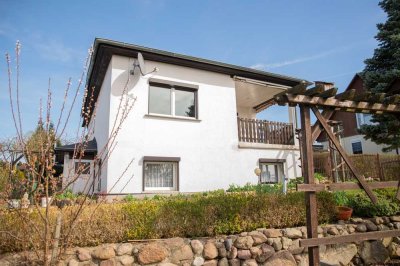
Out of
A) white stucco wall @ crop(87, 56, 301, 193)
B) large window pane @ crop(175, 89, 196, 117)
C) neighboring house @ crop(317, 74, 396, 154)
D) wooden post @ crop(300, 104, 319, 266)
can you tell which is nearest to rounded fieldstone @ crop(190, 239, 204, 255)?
wooden post @ crop(300, 104, 319, 266)

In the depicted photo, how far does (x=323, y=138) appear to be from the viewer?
30.7m

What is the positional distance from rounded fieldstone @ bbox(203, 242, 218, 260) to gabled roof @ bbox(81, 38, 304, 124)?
708 centimetres

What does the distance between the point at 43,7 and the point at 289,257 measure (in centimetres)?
1023

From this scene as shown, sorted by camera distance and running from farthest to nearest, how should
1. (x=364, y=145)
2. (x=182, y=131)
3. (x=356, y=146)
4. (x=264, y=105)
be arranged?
(x=356, y=146)
(x=364, y=145)
(x=264, y=105)
(x=182, y=131)

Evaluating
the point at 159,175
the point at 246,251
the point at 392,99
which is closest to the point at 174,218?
the point at 246,251

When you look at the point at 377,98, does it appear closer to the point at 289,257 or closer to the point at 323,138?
the point at 289,257

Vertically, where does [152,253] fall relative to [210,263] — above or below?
above

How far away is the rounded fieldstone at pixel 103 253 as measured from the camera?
15.8 ft

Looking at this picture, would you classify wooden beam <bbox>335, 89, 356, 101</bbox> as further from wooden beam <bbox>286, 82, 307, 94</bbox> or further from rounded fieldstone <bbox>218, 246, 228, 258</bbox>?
rounded fieldstone <bbox>218, 246, 228, 258</bbox>

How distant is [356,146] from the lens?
87.8ft

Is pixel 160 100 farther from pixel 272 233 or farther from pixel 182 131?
pixel 272 233

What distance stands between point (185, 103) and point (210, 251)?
7.16 meters

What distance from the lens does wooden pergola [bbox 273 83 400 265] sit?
5.13 meters

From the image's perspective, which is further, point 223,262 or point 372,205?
point 372,205
